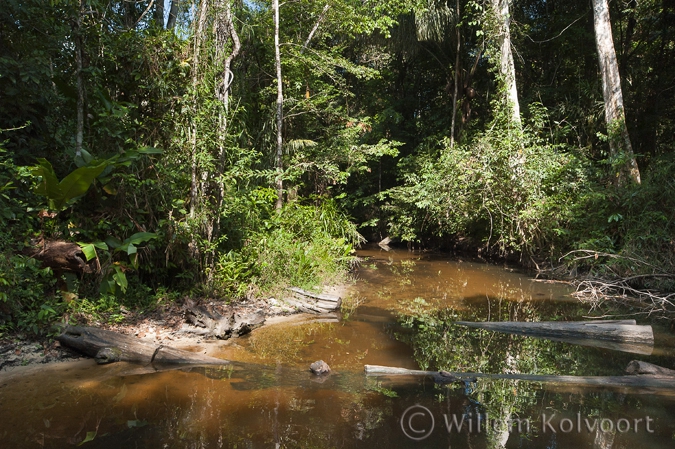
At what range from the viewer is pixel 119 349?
449cm

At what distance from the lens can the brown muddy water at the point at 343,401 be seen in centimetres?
321

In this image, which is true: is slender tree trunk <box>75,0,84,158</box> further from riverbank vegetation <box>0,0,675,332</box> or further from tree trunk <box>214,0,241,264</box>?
tree trunk <box>214,0,241,264</box>

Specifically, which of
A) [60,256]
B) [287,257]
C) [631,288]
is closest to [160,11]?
[287,257]

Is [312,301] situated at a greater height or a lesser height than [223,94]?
lesser

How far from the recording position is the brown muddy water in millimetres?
3215

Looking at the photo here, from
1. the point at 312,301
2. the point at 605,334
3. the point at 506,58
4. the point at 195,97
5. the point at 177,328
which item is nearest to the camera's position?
the point at 177,328

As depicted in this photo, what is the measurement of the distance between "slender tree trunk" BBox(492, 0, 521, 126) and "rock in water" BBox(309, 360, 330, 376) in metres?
9.63

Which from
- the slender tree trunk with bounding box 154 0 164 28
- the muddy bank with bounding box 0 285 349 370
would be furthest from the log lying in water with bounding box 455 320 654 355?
the slender tree trunk with bounding box 154 0 164 28

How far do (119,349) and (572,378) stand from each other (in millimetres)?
4513

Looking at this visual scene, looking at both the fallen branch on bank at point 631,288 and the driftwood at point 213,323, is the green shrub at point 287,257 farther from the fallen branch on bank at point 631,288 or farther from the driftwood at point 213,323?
the fallen branch on bank at point 631,288

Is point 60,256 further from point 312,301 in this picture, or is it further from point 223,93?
point 312,301

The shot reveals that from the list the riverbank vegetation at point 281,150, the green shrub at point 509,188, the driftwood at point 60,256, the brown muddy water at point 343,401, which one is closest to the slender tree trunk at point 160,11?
the riverbank vegetation at point 281,150

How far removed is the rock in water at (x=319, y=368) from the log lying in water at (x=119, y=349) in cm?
94

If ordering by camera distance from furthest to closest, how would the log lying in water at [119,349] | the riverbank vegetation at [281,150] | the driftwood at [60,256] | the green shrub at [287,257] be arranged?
the green shrub at [287,257]
the riverbank vegetation at [281,150]
the driftwood at [60,256]
the log lying in water at [119,349]
